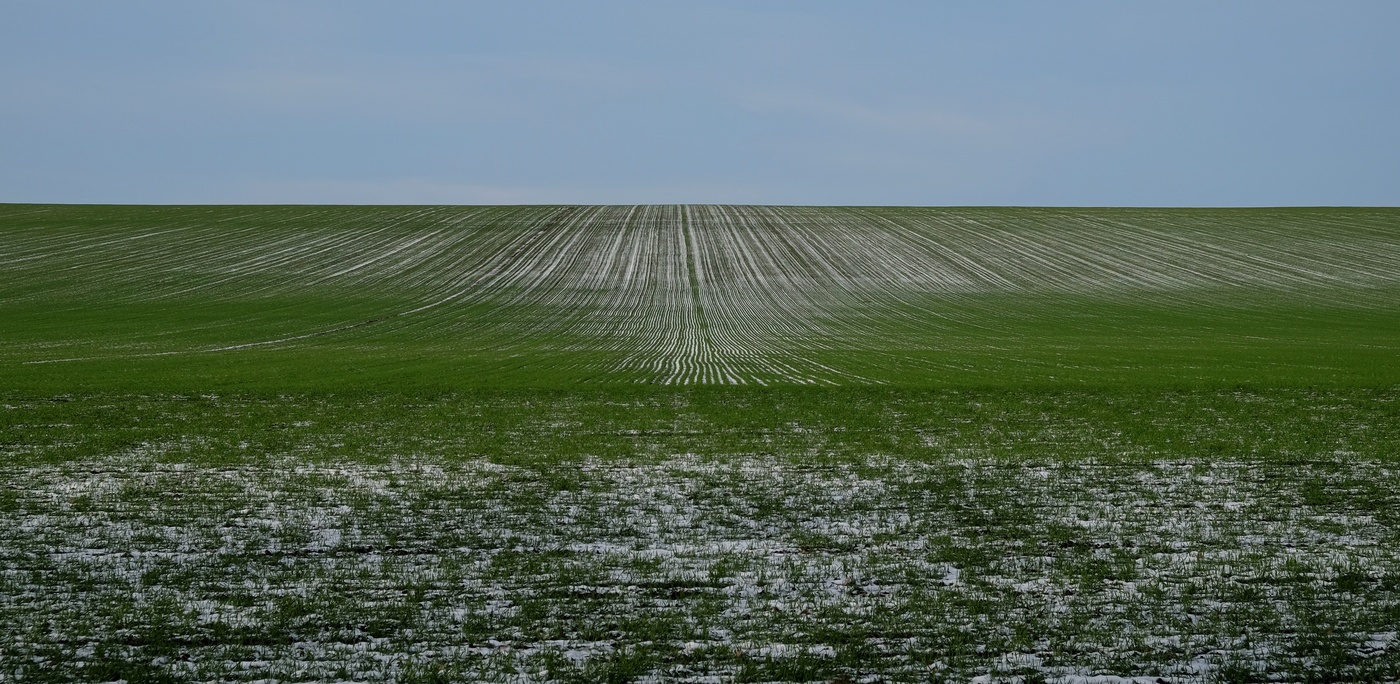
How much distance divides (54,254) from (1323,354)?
82.2 m

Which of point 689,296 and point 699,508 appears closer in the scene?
point 699,508

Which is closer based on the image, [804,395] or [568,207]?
[804,395]

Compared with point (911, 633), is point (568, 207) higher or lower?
higher

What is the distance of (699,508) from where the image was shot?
13617 millimetres

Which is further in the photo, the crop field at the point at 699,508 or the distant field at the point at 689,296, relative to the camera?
the distant field at the point at 689,296

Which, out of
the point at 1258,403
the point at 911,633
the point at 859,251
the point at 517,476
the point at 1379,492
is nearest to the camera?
the point at 911,633

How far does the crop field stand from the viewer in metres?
8.23

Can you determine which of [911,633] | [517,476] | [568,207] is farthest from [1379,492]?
[568,207]

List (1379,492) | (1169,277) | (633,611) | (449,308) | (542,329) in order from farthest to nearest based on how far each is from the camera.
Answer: (1169,277) < (449,308) < (542,329) < (1379,492) < (633,611)

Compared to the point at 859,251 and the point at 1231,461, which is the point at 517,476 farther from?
the point at 859,251

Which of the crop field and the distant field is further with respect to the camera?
the distant field

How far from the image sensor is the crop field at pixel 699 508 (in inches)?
324

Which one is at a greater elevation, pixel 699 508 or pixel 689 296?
pixel 689 296

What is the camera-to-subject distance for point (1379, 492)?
13891 mm
